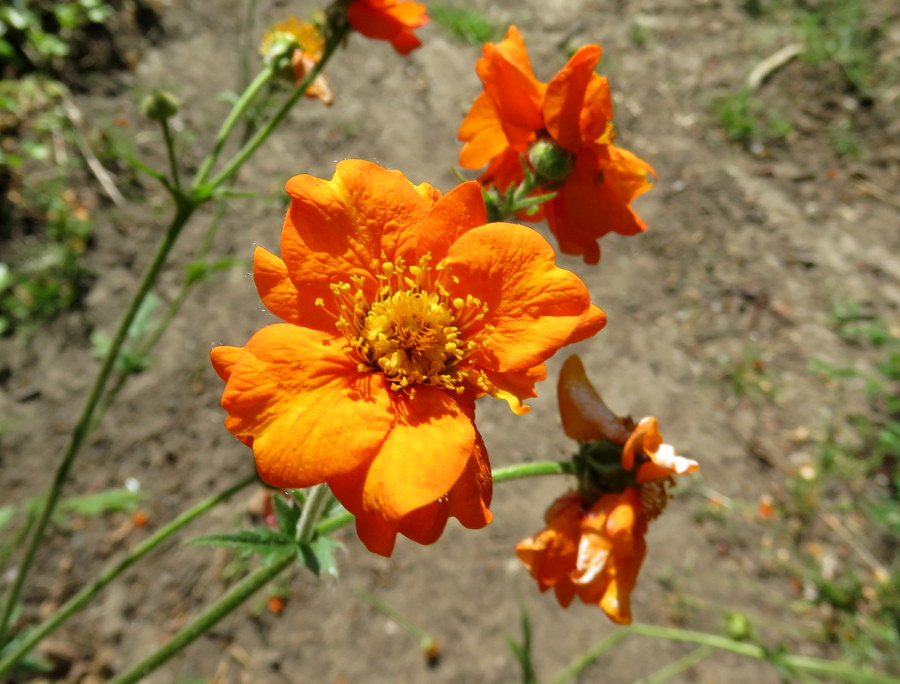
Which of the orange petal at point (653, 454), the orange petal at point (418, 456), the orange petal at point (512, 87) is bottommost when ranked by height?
the orange petal at point (653, 454)

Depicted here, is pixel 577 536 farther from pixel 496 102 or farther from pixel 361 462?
pixel 496 102

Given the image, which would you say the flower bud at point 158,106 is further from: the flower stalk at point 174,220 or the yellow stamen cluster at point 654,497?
the yellow stamen cluster at point 654,497

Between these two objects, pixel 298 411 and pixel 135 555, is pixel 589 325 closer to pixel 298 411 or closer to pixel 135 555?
pixel 298 411

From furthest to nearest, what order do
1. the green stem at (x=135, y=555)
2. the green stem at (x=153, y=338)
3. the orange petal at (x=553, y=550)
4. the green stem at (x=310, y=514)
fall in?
the green stem at (x=153, y=338) → the green stem at (x=135, y=555) → the orange petal at (x=553, y=550) → the green stem at (x=310, y=514)

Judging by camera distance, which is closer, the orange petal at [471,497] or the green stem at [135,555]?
the orange petal at [471,497]

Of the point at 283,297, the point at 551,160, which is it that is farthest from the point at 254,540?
the point at 551,160

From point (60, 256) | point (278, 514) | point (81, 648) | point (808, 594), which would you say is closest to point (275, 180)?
point (60, 256)

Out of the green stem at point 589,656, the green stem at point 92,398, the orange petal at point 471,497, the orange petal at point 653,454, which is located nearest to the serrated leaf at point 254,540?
the orange petal at point 471,497
